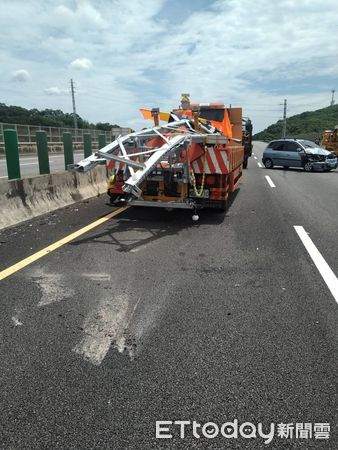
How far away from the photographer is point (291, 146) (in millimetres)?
21328

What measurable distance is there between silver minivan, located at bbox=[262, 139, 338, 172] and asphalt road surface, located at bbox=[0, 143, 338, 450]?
49.9 ft

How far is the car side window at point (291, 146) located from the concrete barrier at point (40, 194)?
13864 mm

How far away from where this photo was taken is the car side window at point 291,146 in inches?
829

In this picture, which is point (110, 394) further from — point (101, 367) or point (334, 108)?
point (334, 108)

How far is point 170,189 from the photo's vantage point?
7.77 metres

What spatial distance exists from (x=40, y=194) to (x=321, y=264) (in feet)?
18.9

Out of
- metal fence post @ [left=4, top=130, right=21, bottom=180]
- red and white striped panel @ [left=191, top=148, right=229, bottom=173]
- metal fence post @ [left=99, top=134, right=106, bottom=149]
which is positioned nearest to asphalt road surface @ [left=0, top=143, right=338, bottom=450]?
metal fence post @ [left=4, top=130, right=21, bottom=180]

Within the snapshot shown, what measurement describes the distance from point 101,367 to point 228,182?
607cm

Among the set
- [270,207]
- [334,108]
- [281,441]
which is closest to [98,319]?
[281,441]

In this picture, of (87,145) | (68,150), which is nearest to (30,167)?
(87,145)

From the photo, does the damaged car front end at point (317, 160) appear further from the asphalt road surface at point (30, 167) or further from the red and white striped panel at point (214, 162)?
the red and white striped panel at point (214, 162)

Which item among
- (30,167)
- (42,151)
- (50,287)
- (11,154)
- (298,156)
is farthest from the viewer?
(298,156)

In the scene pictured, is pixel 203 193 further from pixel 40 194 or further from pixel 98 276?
pixel 98 276

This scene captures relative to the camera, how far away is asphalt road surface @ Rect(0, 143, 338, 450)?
2.38 metres
